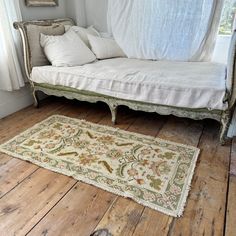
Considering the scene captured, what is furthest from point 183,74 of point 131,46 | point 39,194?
point 39,194

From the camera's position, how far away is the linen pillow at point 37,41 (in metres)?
2.38

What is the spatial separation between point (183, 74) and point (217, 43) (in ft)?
2.73

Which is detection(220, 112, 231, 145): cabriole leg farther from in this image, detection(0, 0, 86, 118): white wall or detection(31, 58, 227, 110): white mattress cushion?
detection(0, 0, 86, 118): white wall

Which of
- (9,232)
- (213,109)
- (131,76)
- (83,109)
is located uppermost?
(131,76)

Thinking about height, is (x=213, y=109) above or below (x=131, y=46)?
below

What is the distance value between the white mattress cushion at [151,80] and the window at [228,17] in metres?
0.42

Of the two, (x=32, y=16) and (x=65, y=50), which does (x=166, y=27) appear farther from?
(x=32, y=16)

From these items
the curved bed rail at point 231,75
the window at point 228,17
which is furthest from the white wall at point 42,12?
the curved bed rail at point 231,75

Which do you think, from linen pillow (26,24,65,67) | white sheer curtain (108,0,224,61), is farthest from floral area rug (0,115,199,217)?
white sheer curtain (108,0,224,61)

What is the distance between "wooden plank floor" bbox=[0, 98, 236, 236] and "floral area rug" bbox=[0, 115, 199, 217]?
6 cm

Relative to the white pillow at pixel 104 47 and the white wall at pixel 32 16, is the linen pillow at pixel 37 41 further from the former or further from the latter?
the white pillow at pixel 104 47

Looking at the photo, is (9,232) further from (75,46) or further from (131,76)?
(75,46)

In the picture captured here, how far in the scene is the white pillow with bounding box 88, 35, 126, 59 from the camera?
2.71 metres

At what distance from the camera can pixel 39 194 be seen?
1.41 meters
